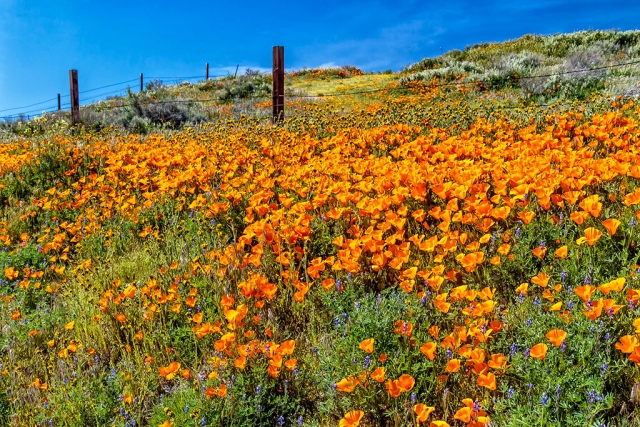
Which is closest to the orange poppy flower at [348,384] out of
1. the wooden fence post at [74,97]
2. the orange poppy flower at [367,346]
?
the orange poppy flower at [367,346]

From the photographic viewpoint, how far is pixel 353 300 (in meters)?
3.06

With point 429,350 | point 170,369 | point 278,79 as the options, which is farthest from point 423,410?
point 278,79

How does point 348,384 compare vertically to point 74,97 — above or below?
below

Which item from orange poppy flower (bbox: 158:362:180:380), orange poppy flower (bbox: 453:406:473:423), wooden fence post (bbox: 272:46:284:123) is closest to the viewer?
orange poppy flower (bbox: 453:406:473:423)

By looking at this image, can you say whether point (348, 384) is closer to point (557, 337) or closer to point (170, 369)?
point (557, 337)

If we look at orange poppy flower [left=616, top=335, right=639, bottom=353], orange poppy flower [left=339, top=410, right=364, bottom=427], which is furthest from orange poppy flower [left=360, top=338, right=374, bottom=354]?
orange poppy flower [left=616, top=335, right=639, bottom=353]

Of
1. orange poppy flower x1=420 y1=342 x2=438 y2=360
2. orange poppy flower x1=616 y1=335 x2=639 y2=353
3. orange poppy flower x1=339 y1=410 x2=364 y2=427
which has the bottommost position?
orange poppy flower x1=339 y1=410 x2=364 y2=427

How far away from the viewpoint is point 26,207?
682 cm

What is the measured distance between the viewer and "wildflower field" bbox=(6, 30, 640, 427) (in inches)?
88.2

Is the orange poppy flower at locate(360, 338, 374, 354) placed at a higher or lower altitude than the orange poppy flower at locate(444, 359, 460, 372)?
higher

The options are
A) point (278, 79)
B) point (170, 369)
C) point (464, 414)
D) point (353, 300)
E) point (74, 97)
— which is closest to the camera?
point (464, 414)

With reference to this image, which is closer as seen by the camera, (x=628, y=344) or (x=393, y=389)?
(x=628, y=344)

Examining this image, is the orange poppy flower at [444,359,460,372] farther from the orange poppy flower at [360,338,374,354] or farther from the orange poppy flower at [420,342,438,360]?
the orange poppy flower at [360,338,374,354]

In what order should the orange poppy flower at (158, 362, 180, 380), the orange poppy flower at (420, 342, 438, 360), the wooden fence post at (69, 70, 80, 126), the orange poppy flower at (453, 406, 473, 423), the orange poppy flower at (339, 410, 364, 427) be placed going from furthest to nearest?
1. the wooden fence post at (69, 70, 80, 126)
2. the orange poppy flower at (158, 362, 180, 380)
3. the orange poppy flower at (420, 342, 438, 360)
4. the orange poppy flower at (339, 410, 364, 427)
5. the orange poppy flower at (453, 406, 473, 423)
